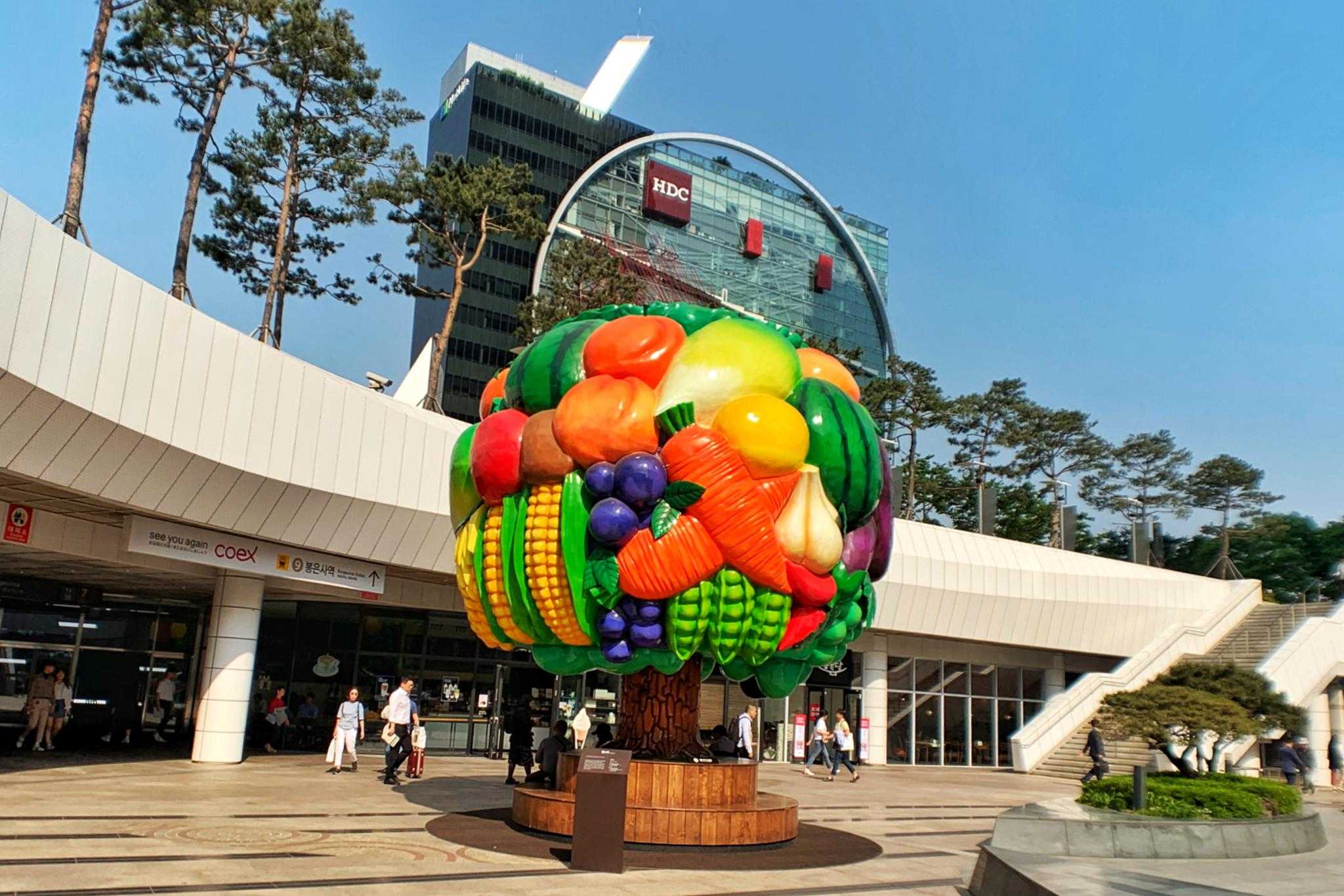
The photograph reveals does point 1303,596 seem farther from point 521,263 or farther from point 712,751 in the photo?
point 521,263

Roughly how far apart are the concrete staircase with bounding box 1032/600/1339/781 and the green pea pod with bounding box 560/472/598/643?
1991 centimetres

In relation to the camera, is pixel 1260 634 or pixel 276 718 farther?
pixel 1260 634

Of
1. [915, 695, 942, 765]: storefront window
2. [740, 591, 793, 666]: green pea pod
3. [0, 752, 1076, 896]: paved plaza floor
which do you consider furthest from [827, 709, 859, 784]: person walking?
[740, 591, 793, 666]: green pea pod

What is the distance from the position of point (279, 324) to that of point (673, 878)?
23982 mm

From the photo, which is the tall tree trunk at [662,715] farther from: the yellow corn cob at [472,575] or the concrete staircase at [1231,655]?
the concrete staircase at [1231,655]

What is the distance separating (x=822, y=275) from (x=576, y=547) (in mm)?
89869

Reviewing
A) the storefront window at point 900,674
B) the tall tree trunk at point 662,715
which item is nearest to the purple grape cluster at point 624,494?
the tall tree trunk at point 662,715

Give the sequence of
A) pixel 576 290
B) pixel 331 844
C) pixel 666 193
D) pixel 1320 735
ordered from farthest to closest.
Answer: pixel 666 193, pixel 576 290, pixel 1320 735, pixel 331 844

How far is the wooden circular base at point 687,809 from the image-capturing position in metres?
11.9

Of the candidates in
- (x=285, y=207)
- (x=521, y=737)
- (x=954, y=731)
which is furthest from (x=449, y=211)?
(x=954, y=731)

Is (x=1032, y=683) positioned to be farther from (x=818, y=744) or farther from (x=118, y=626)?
(x=118, y=626)

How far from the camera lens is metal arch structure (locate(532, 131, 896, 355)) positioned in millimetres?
79125

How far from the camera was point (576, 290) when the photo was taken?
36.0 m

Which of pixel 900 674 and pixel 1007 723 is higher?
pixel 900 674
